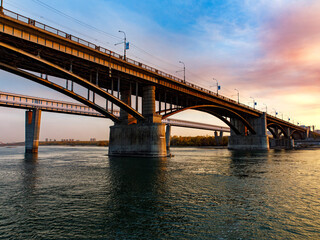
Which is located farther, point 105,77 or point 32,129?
point 32,129

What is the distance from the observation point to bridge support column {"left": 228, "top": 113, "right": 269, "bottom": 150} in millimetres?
91562

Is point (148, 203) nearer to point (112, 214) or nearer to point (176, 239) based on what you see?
point (112, 214)

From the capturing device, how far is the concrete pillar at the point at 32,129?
63.1 meters

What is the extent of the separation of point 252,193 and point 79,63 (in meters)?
→ 30.3

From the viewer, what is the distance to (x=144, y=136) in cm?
4394

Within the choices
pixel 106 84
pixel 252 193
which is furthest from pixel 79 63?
pixel 252 193

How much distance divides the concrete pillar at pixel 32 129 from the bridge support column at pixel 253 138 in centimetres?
7296

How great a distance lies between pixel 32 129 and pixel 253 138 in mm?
80479

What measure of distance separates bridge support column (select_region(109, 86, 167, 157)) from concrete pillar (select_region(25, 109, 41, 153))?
2886cm

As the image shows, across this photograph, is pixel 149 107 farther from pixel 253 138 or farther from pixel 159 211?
pixel 253 138

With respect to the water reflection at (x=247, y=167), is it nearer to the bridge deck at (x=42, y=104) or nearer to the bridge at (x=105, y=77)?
the bridge at (x=105, y=77)

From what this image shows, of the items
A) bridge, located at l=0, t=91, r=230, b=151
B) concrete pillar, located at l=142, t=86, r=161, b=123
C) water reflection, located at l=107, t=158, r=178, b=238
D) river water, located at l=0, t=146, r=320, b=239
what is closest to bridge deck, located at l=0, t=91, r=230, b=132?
bridge, located at l=0, t=91, r=230, b=151

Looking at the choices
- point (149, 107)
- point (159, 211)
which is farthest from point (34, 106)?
point (159, 211)

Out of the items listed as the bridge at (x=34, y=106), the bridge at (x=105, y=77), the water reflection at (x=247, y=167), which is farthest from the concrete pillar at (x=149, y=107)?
the bridge at (x=34, y=106)
